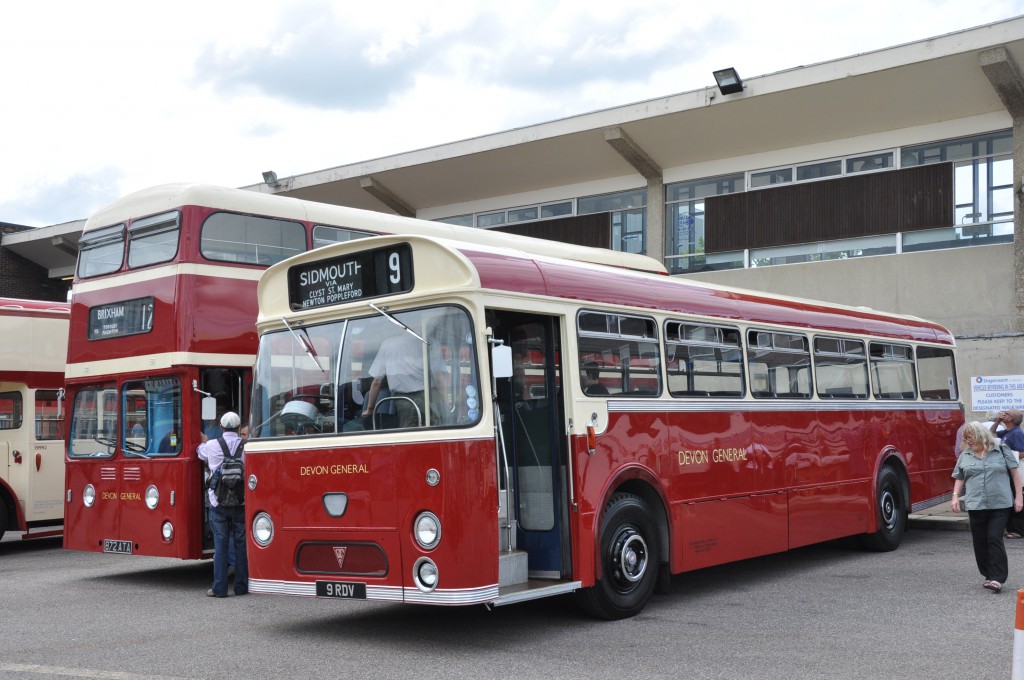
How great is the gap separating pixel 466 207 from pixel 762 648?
21260 millimetres

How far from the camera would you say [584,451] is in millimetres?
8625

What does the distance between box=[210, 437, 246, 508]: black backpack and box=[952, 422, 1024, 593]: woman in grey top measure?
688 centimetres

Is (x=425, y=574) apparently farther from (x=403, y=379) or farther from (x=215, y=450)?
(x=215, y=450)

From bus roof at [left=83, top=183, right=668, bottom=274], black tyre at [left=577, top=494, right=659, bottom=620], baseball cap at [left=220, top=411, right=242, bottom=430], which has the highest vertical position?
bus roof at [left=83, top=183, right=668, bottom=274]

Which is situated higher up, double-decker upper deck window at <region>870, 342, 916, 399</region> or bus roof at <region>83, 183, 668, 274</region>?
bus roof at <region>83, 183, 668, 274</region>

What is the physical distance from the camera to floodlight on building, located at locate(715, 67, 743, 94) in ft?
68.8

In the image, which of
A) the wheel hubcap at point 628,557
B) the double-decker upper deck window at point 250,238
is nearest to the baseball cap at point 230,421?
the double-decker upper deck window at point 250,238

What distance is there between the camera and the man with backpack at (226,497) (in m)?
10.6

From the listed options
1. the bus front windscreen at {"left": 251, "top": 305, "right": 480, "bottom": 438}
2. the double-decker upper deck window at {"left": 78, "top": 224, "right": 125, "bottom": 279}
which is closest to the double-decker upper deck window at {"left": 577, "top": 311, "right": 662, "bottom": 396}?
the bus front windscreen at {"left": 251, "top": 305, "right": 480, "bottom": 438}

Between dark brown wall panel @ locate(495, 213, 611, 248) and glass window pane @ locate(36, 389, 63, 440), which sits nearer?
glass window pane @ locate(36, 389, 63, 440)

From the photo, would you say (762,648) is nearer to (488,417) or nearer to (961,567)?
(488,417)

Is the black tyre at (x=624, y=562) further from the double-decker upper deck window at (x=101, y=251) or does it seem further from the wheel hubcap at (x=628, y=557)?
the double-decker upper deck window at (x=101, y=251)

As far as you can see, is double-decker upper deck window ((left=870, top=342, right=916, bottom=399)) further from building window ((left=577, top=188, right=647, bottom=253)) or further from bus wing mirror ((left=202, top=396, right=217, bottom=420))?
building window ((left=577, top=188, right=647, bottom=253))

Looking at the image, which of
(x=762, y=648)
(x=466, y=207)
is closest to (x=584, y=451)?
(x=762, y=648)
